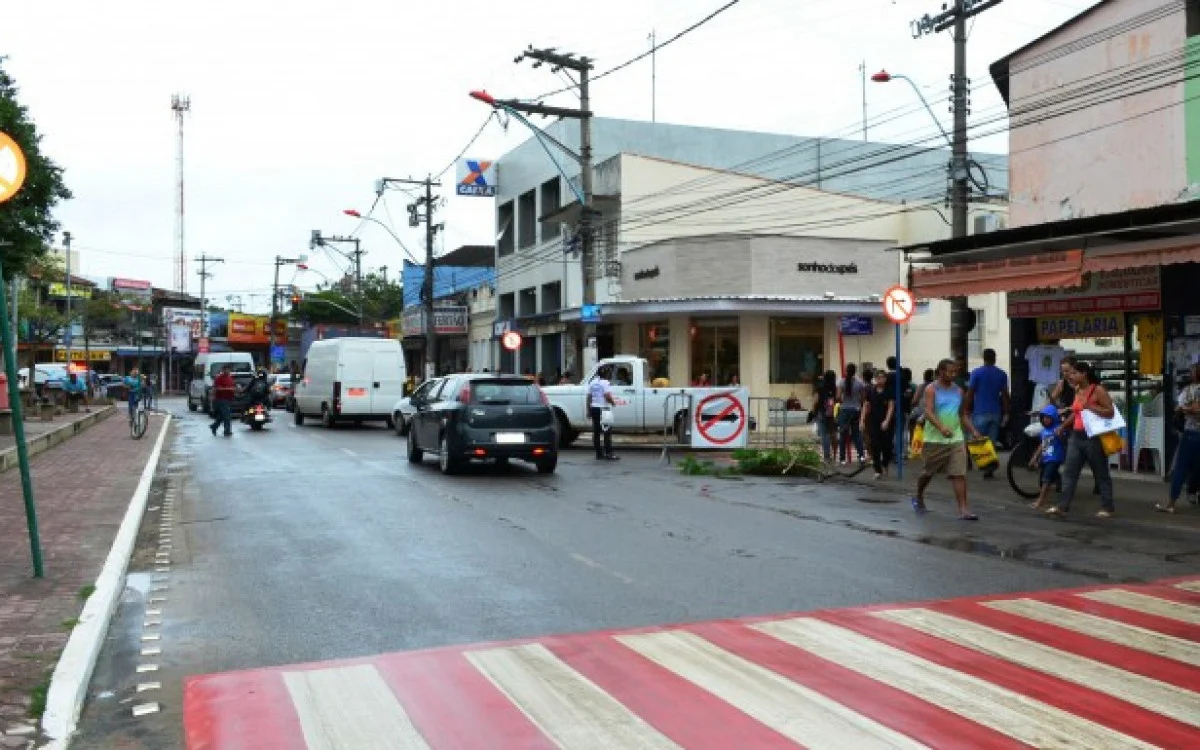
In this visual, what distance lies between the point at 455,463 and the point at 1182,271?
10.7m

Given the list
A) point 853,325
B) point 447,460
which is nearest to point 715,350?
point 853,325

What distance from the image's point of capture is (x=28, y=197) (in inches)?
686

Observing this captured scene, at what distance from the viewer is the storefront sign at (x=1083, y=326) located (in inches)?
596

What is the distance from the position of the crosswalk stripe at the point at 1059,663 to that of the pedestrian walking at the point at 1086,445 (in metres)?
5.37

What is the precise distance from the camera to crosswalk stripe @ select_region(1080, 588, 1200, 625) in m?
6.75

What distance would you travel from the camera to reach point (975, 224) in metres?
34.5

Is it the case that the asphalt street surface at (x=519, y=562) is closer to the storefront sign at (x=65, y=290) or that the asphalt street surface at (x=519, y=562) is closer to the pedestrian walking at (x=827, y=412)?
the pedestrian walking at (x=827, y=412)

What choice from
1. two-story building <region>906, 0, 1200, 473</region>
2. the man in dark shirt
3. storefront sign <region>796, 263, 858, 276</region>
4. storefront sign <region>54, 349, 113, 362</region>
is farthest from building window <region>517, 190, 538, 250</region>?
storefront sign <region>54, 349, 113, 362</region>

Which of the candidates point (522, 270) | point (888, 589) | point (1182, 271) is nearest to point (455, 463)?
point (888, 589)

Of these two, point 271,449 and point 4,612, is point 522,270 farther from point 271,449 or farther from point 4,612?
point 4,612

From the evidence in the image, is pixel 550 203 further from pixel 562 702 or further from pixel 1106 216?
pixel 562 702

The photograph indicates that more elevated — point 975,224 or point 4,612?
point 975,224

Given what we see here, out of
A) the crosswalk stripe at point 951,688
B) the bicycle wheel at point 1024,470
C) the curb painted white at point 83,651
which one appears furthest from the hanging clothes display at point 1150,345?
the curb painted white at point 83,651

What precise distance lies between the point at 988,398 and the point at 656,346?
1705 centimetres
